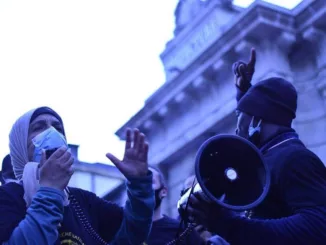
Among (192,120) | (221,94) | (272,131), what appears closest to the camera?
(272,131)

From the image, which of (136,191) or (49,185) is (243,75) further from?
(49,185)

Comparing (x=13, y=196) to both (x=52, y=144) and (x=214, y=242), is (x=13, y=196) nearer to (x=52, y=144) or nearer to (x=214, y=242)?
(x=52, y=144)

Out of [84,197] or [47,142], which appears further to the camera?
[84,197]

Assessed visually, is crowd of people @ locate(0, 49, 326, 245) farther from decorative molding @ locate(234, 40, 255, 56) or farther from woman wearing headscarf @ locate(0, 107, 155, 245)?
decorative molding @ locate(234, 40, 255, 56)

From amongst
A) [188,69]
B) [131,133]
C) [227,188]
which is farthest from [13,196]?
[188,69]

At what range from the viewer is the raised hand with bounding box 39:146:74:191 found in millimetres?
2127

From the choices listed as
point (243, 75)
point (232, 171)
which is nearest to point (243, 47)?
point (243, 75)

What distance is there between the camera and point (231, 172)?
7.86 feet

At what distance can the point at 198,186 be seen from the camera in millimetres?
2268

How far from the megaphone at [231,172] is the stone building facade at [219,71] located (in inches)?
243

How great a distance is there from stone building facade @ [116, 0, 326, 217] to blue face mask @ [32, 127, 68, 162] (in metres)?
6.55

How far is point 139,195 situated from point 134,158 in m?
0.18

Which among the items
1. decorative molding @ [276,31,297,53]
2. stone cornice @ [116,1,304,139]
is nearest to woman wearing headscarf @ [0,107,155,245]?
stone cornice @ [116,1,304,139]

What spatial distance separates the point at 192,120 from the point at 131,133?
8.62 m
